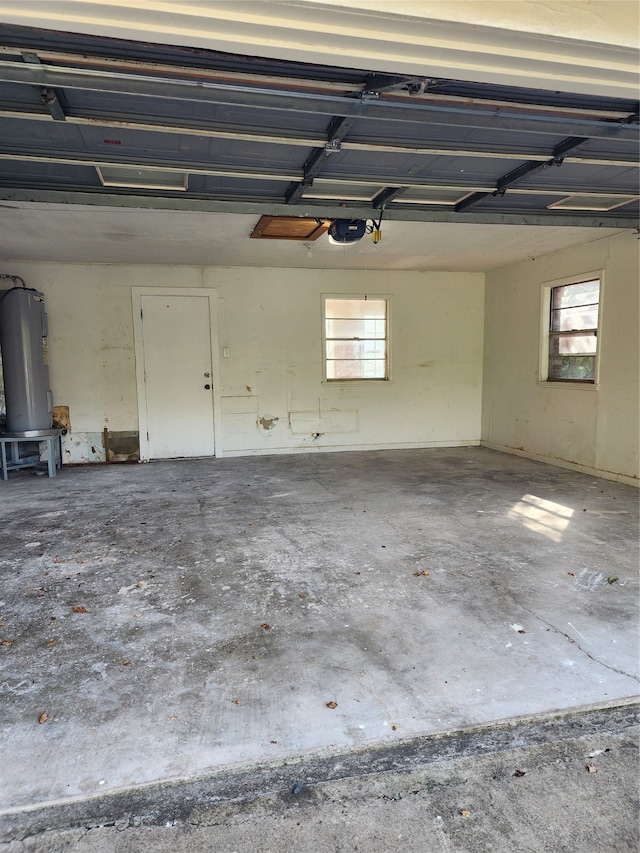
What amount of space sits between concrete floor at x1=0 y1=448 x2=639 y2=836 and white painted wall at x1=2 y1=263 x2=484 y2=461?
219cm

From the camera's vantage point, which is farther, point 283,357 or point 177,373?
point 283,357

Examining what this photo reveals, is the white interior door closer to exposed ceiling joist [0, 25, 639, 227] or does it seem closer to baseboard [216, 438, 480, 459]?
baseboard [216, 438, 480, 459]

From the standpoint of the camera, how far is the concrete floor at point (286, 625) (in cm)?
168

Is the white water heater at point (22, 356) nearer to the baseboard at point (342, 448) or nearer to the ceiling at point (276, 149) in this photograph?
the ceiling at point (276, 149)

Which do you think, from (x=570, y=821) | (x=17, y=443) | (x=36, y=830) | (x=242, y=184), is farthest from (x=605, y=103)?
(x=17, y=443)

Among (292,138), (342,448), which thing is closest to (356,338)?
(342,448)

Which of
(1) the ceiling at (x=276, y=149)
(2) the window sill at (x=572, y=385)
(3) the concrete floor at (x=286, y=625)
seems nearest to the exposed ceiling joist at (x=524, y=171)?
(1) the ceiling at (x=276, y=149)

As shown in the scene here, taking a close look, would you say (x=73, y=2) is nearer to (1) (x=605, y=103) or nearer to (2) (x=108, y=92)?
(2) (x=108, y=92)

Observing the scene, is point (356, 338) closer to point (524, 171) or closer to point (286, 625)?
point (524, 171)

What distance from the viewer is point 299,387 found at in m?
6.88

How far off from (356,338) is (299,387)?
1093 millimetres

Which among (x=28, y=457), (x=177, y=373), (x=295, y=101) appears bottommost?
(x=28, y=457)

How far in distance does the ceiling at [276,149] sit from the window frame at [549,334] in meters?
0.51

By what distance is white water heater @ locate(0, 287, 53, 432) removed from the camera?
5.48 metres
